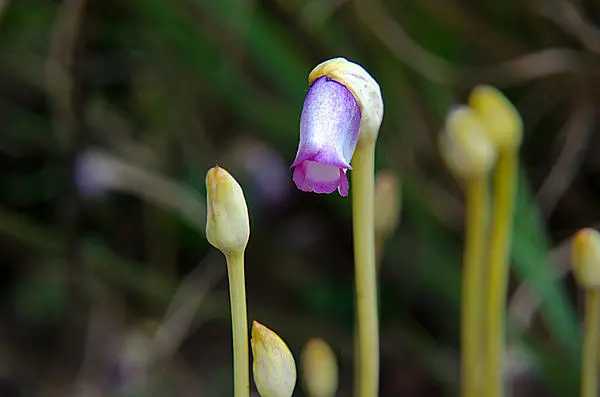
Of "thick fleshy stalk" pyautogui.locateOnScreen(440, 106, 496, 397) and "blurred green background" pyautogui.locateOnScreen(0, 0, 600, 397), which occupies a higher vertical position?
"blurred green background" pyautogui.locateOnScreen(0, 0, 600, 397)

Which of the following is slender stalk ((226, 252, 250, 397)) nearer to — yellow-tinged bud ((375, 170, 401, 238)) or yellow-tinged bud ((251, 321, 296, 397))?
yellow-tinged bud ((251, 321, 296, 397))

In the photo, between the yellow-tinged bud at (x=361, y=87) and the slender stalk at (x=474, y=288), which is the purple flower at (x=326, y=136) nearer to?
the yellow-tinged bud at (x=361, y=87)

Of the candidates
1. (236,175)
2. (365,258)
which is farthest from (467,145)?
(236,175)

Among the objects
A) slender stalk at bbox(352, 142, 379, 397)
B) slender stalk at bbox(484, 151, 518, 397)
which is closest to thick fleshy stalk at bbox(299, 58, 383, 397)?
slender stalk at bbox(352, 142, 379, 397)

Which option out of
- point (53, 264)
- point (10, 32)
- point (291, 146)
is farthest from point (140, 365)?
point (10, 32)

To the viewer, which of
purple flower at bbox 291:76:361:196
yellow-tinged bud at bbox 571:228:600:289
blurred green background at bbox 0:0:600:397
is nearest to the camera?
purple flower at bbox 291:76:361:196


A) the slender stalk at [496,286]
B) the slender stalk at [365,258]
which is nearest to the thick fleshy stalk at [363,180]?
the slender stalk at [365,258]
